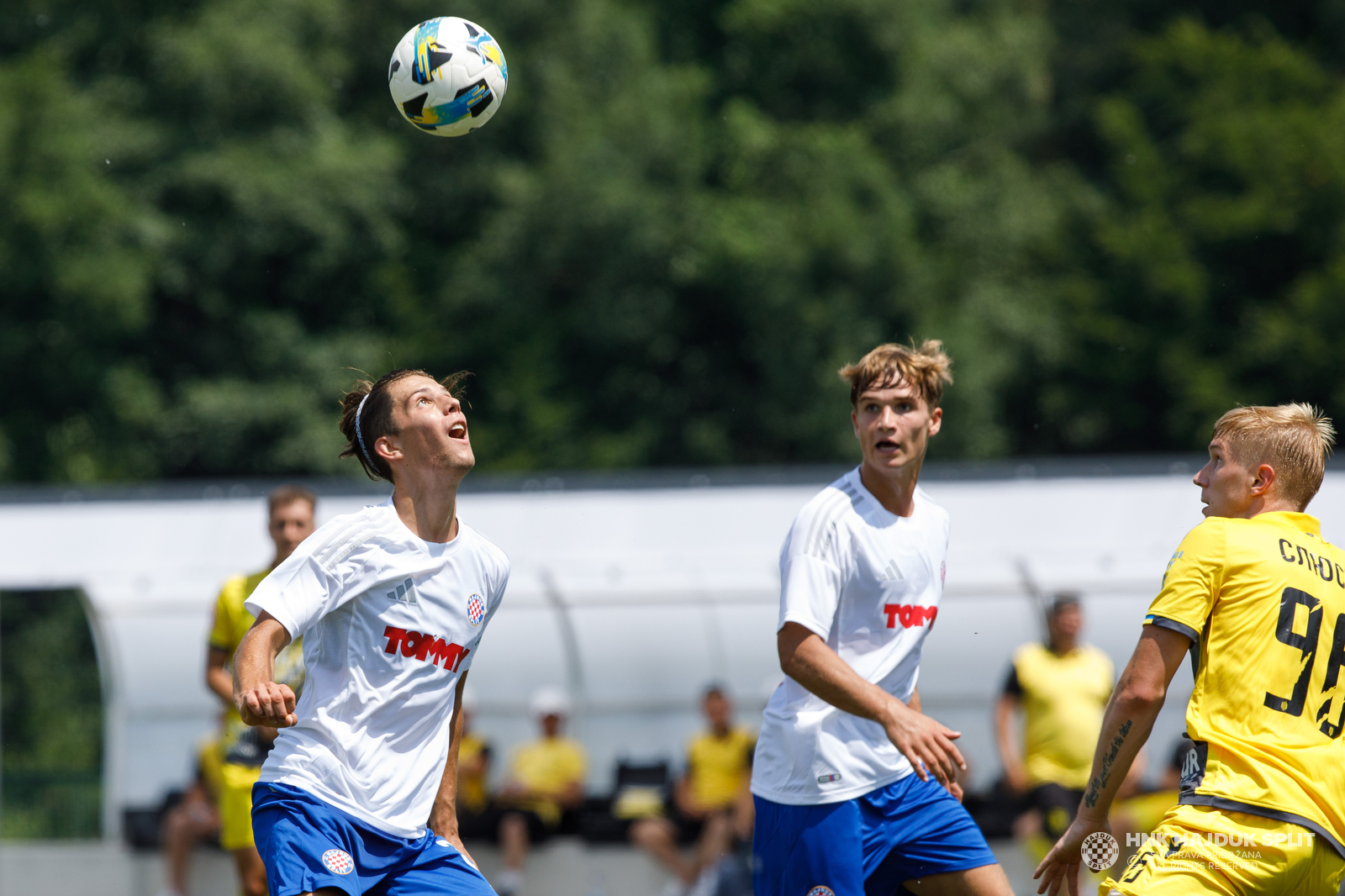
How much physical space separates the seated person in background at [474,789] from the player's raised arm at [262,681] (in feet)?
20.4

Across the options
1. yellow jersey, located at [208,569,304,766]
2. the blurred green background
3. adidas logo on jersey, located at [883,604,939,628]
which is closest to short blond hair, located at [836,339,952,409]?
adidas logo on jersey, located at [883,604,939,628]

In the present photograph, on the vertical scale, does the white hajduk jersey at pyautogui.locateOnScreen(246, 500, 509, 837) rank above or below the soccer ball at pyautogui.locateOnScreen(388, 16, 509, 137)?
below

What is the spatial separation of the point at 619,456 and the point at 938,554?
20.1 metres

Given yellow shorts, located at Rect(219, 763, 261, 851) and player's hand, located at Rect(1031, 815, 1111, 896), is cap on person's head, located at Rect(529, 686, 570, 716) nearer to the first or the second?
yellow shorts, located at Rect(219, 763, 261, 851)

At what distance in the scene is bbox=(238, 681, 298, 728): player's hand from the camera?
3.66 meters

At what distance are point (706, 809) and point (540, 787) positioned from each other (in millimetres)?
1173

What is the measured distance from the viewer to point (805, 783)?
470cm

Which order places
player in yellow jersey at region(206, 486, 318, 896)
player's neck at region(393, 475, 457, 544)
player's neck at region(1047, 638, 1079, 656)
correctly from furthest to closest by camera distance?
player's neck at region(1047, 638, 1079, 656) < player in yellow jersey at region(206, 486, 318, 896) < player's neck at region(393, 475, 457, 544)

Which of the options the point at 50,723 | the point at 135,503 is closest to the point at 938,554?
the point at 135,503

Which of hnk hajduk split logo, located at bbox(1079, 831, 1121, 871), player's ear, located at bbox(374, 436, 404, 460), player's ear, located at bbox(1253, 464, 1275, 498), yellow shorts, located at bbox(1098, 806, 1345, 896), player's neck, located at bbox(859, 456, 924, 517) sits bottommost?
hnk hajduk split logo, located at bbox(1079, 831, 1121, 871)

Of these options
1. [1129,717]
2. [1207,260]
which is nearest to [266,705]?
[1129,717]

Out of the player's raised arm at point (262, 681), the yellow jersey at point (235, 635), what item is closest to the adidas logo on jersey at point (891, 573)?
the player's raised arm at point (262, 681)

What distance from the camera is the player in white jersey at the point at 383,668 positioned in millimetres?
3986

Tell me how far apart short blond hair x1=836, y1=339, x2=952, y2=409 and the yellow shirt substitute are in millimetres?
1363
